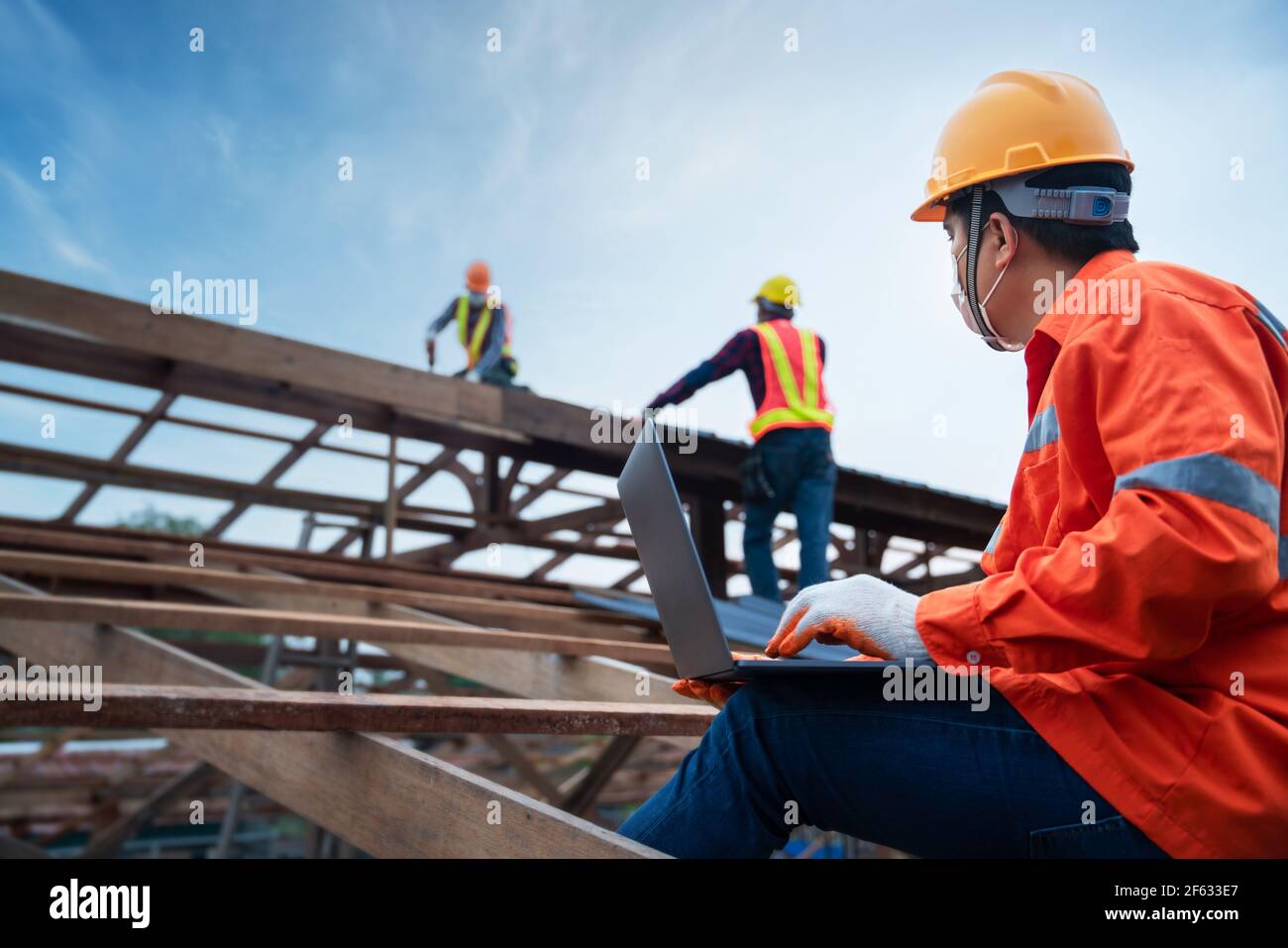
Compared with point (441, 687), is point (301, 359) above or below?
above

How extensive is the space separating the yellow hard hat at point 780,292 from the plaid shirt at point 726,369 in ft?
1.77

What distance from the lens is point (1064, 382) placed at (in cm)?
137

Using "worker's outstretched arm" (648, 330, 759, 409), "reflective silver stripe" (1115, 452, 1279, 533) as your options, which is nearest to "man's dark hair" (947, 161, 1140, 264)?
"reflective silver stripe" (1115, 452, 1279, 533)

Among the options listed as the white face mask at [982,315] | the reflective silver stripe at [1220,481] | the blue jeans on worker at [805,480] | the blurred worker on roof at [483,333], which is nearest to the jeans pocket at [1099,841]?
the reflective silver stripe at [1220,481]

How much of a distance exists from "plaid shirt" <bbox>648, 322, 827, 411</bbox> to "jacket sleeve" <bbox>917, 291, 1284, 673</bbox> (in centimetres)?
455

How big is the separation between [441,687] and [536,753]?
22.8 feet

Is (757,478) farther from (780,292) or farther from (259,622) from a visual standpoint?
(259,622)

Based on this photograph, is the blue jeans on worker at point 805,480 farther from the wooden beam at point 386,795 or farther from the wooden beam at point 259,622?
the wooden beam at point 386,795

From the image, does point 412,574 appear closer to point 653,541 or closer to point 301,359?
point 301,359

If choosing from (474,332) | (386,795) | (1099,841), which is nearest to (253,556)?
(386,795)

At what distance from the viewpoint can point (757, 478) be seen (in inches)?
240

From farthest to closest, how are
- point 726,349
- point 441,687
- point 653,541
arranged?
1. point 726,349
2. point 441,687
3. point 653,541
